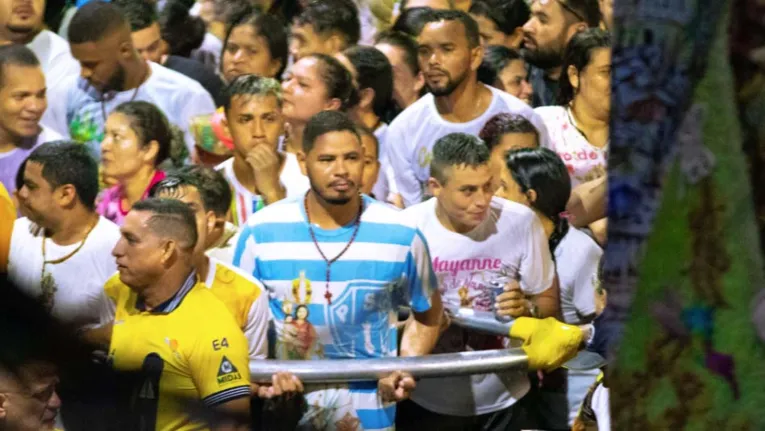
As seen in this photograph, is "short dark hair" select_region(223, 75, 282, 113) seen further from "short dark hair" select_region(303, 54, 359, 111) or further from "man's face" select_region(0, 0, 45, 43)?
"man's face" select_region(0, 0, 45, 43)

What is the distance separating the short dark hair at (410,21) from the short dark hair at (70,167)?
89.0 inches

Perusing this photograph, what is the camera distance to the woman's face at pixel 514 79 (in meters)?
6.70

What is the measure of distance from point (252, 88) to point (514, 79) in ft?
4.58

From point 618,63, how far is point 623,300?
1.03ft

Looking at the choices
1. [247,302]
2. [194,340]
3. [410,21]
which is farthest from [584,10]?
[194,340]

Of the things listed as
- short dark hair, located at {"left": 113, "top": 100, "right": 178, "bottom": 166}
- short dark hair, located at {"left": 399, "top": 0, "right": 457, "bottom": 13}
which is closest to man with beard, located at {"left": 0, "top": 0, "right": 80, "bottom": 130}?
short dark hair, located at {"left": 113, "top": 100, "right": 178, "bottom": 166}

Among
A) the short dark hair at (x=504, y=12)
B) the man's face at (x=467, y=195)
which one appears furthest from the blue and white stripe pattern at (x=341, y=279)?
the short dark hair at (x=504, y=12)

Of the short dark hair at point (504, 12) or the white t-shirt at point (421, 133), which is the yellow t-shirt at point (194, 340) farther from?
the short dark hair at point (504, 12)

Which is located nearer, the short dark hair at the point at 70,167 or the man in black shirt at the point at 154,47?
the short dark hair at the point at 70,167

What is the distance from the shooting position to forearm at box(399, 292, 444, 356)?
476 cm

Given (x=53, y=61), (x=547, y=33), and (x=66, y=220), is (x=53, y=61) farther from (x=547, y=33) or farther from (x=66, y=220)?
(x=547, y=33)

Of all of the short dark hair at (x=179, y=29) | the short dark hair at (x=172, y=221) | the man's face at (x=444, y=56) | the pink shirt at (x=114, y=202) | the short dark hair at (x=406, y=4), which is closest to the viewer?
the short dark hair at (x=172, y=221)

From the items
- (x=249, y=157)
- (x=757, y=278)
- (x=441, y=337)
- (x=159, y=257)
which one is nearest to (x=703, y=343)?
(x=757, y=278)

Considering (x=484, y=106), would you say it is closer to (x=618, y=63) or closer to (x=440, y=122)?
(x=440, y=122)
